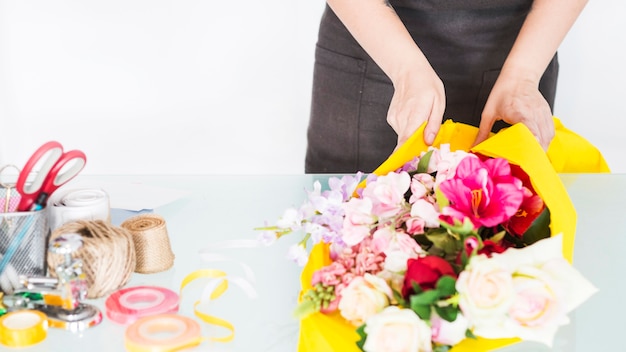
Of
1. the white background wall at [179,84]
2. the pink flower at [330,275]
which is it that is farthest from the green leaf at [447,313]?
the white background wall at [179,84]

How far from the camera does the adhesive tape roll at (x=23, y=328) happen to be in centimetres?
81

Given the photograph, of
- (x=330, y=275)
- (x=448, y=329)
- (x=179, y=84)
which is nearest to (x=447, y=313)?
(x=448, y=329)

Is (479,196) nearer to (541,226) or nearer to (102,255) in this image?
(541,226)

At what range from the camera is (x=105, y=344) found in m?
0.83

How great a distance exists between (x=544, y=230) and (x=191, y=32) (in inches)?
77.7

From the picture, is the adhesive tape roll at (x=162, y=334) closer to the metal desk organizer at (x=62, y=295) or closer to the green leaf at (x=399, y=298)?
the metal desk organizer at (x=62, y=295)

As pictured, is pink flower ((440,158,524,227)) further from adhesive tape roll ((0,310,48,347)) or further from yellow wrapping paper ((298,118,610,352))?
adhesive tape roll ((0,310,48,347))

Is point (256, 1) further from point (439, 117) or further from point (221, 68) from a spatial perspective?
point (439, 117)

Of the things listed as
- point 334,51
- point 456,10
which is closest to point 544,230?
point 456,10

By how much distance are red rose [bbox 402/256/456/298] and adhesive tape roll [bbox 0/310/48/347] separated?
0.42m

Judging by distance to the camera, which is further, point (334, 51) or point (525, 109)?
point (334, 51)

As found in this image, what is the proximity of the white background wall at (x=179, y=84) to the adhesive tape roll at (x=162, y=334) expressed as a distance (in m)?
1.80

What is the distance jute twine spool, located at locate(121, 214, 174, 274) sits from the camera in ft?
3.15

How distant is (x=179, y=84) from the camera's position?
2.62 metres
